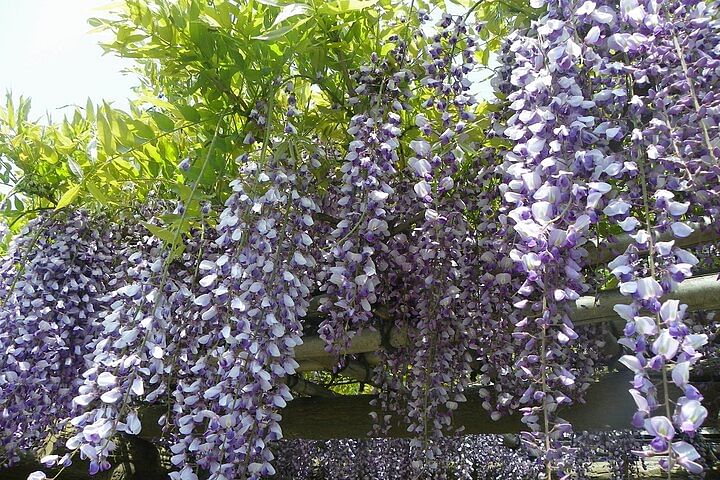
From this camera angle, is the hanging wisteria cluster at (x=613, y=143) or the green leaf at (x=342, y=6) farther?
the green leaf at (x=342, y=6)

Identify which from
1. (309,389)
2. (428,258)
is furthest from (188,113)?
(309,389)

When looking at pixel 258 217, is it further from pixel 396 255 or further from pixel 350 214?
pixel 396 255

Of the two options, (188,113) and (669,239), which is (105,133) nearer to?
(188,113)

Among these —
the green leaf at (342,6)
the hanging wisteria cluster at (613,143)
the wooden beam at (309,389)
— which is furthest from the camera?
the wooden beam at (309,389)

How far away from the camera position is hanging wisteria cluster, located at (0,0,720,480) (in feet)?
3.27

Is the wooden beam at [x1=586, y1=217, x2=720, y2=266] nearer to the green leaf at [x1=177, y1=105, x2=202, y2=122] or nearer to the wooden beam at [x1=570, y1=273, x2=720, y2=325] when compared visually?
the wooden beam at [x1=570, y1=273, x2=720, y2=325]

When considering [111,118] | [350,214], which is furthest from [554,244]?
[111,118]

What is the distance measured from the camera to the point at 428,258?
5.24 ft

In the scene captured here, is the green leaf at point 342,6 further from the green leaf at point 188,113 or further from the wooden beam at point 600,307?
the wooden beam at point 600,307

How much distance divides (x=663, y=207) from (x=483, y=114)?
0.72 metres

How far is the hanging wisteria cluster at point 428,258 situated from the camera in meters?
1.00

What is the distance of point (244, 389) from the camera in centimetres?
132

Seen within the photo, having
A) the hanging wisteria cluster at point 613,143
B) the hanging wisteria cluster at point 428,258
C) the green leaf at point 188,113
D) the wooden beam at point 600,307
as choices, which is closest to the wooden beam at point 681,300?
the wooden beam at point 600,307

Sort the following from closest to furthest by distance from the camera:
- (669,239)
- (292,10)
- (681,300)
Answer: (669,239) → (292,10) → (681,300)
